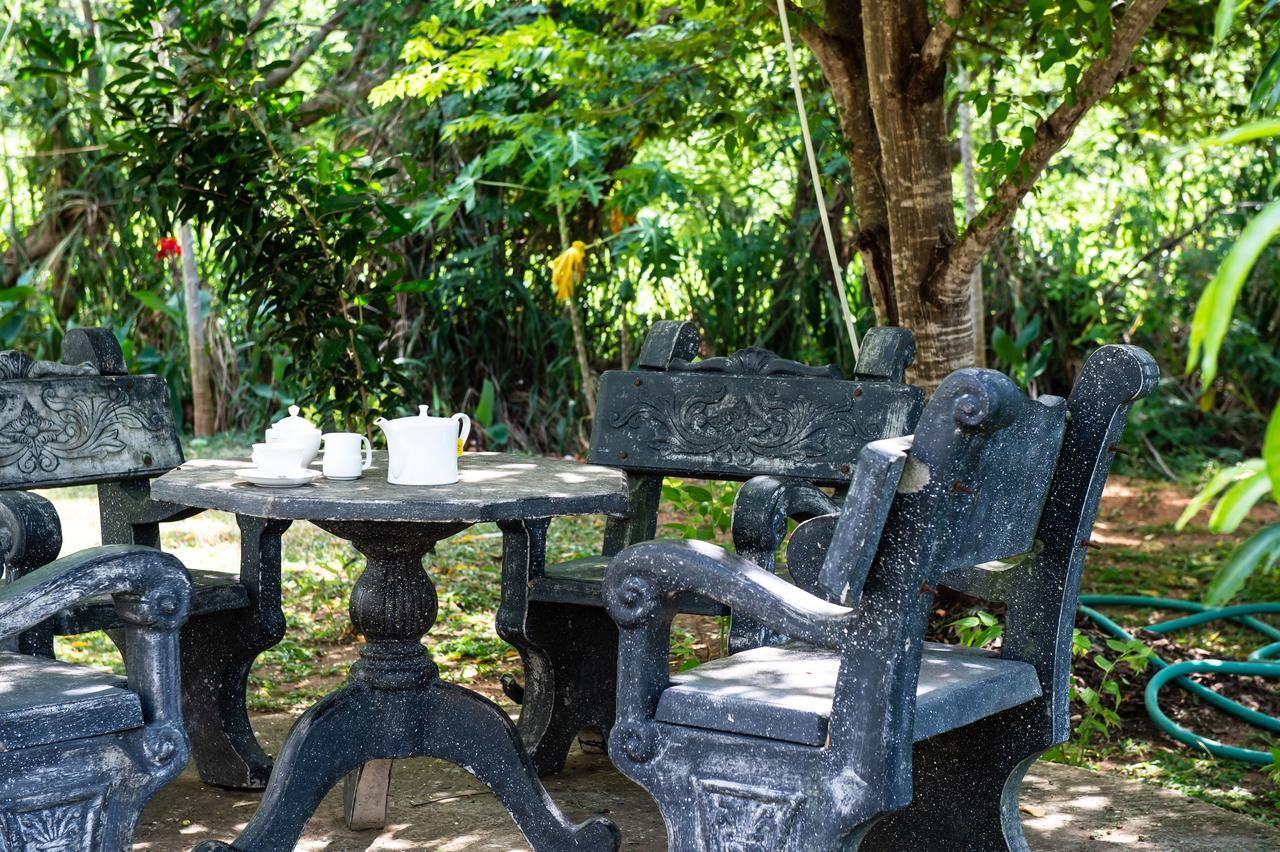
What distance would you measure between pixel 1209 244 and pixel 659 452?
6634 mm

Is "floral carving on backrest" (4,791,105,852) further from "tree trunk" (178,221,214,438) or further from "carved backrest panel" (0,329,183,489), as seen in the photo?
"tree trunk" (178,221,214,438)

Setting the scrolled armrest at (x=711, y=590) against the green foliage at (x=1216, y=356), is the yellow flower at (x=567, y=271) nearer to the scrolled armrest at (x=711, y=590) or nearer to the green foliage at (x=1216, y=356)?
the scrolled armrest at (x=711, y=590)

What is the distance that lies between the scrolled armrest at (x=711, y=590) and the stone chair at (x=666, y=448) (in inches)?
40.6

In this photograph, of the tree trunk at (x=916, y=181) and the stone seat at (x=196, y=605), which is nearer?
the stone seat at (x=196, y=605)

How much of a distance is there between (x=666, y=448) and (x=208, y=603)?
1.16m

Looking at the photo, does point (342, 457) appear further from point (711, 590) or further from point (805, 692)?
point (805, 692)

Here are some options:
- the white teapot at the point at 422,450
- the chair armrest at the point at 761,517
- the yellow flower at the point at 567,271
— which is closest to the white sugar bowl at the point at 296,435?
the white teapot at the point at 422,450

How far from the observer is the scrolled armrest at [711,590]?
2061 millimetres

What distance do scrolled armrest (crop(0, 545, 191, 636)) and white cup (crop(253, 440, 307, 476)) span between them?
1.20ft

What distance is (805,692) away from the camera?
Result: 2.20 m

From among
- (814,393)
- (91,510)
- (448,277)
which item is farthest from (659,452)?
(448,277)

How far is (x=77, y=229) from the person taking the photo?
9.59 metres

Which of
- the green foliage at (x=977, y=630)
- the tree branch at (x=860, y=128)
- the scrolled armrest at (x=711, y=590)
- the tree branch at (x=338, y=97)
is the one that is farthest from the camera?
the tree branch at (x=338, y=97)

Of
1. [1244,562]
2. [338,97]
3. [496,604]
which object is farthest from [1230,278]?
[338,97]
